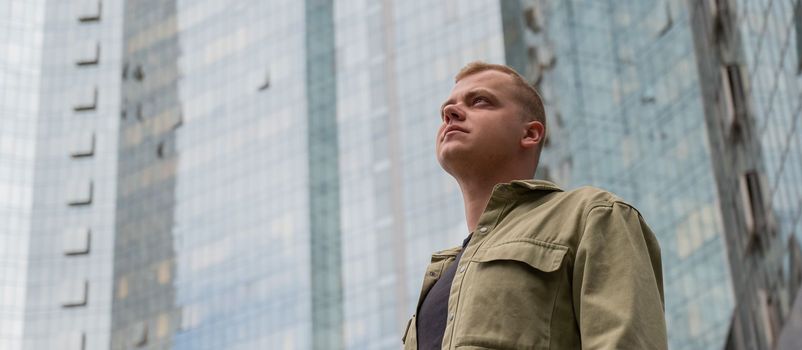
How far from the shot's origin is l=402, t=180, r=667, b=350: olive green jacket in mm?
5203

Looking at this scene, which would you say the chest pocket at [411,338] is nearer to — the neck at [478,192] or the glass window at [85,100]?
the neck at [478,192]

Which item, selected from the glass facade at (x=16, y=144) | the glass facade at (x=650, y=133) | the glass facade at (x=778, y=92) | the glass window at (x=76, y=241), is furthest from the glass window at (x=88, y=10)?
the glass facade at (x=778, y=92)

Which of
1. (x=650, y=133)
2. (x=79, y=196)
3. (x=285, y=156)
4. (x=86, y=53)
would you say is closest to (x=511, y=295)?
(x=650, y=133)

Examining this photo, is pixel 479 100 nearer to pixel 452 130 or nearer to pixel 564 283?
pixel 452 130

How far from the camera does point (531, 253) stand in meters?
5.61

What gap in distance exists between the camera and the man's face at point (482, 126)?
6.20m

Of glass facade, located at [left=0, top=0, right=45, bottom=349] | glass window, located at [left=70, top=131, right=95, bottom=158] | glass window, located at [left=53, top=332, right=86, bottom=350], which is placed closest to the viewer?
glass window, located at [left=53, top=332, right=86, bottom=350]

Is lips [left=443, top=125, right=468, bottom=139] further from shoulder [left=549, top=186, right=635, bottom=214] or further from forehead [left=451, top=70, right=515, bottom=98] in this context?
shoulder [left=549, top=186, right=635, bottom=214]

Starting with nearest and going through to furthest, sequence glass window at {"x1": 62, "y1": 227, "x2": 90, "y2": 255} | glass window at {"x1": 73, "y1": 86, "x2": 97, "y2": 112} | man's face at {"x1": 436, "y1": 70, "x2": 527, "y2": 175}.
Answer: man's face at {"x1": 436, "y1": 70, "x2": 527, "y2": 175}
glass window at {"x1": 62, "y1": 227, "x2": 90, "y2": 255}
glass window at {"x1": 73, "y1": 86, "x2": 97, "y2": 112}

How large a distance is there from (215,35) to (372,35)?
17.1 metres

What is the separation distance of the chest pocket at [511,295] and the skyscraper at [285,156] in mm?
66253

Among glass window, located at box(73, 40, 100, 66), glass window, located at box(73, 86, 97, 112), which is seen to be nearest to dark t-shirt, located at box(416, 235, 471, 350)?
glass window, located at box(73, 86, 97, 112)

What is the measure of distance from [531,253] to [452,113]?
946mm

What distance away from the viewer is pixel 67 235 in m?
118
